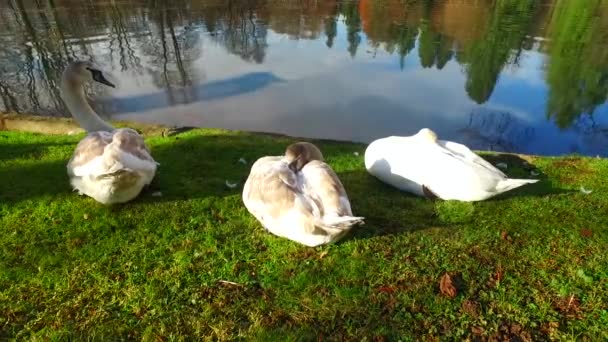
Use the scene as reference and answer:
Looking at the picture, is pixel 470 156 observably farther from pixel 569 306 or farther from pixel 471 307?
pixel 471 307

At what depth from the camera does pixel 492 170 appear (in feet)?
18.4

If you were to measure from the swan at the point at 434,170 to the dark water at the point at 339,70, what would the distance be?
4.85 m

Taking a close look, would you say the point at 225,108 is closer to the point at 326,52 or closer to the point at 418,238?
the point at 326,52

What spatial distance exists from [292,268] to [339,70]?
1265 cm

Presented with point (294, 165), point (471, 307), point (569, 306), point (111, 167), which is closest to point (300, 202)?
point (294, 165)

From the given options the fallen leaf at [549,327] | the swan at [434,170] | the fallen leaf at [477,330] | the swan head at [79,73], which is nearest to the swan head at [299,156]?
the swan at [434,170]

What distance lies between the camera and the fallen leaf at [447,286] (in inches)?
159

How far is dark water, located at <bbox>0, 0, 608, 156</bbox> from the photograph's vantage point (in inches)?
482

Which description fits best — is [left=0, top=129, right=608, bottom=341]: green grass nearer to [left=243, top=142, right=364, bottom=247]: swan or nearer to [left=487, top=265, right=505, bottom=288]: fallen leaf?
[left=487, top=265, right=505, bottom=288]: fallen leaf

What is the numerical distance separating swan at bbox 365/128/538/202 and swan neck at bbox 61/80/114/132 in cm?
443

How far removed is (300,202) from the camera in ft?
14.6

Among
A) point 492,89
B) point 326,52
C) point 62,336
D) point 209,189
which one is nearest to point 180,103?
point 326,52

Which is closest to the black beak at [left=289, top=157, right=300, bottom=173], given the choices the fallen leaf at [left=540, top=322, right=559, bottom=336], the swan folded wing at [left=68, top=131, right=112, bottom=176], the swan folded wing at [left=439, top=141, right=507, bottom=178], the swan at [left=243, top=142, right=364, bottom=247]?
the swan at [left=243, top=142, right=364, bottom=247]

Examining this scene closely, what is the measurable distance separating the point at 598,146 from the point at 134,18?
25200 mm
